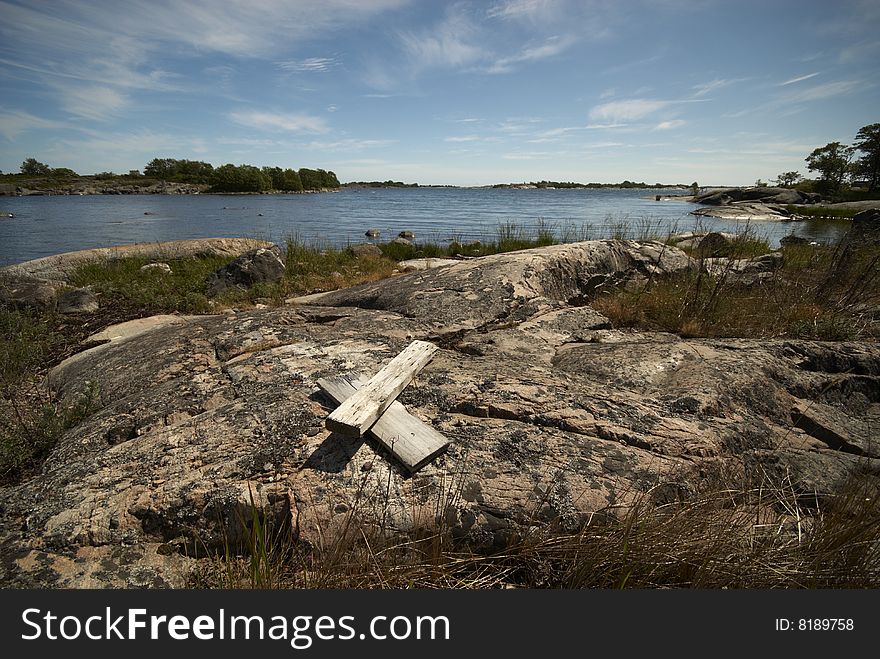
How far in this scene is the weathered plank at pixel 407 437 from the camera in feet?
7.38

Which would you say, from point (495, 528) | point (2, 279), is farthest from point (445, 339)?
point (2, 279)

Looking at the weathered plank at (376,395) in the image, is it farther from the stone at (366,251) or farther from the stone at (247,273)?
the stone at (366,251)

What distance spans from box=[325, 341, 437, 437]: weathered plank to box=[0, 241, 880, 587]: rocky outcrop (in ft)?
0.55

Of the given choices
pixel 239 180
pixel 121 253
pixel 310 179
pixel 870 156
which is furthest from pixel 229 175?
pixel 870 156

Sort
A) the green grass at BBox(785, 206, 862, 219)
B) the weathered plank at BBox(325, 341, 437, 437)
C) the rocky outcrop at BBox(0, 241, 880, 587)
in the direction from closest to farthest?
1. the rocky outcrop at BBox(0, 241, 880, 587)
2. the weathered plank at BBox(325, 341, 437, 437)
3. the green grass at BBox(785, 206, 862, 219)

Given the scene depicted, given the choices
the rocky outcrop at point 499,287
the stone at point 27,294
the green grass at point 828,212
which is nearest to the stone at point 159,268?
the stone at point 27,294

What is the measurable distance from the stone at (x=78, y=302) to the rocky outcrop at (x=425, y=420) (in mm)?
3017

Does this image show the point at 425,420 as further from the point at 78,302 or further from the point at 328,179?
the point at 328,179

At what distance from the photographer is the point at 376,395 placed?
2.55 metres

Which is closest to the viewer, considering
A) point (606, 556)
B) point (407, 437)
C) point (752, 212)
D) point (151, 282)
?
point (606, 556)

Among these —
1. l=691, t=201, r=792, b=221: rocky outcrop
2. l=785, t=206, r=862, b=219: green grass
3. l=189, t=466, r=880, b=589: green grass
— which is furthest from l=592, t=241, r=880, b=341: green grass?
l=785, t=206, r=862, b=219: green grass

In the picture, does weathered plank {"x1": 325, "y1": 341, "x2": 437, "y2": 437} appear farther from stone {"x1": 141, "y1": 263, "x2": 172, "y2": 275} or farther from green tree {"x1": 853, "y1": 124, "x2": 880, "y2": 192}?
green tree {"x1": 853, "y1": 124, "x2": 880, "y2": 192}

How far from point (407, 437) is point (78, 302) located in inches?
296

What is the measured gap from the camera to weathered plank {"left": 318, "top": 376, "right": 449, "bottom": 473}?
2.25 metres
